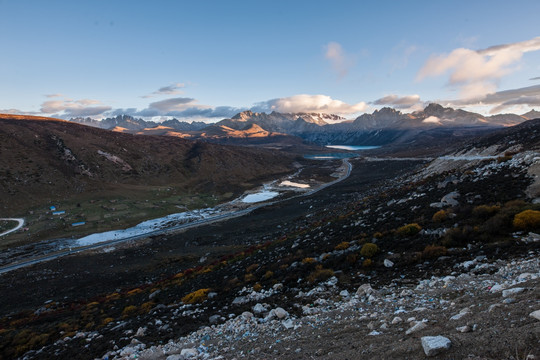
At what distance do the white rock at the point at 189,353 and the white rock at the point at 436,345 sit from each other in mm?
8229

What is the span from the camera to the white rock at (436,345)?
5.71 meters

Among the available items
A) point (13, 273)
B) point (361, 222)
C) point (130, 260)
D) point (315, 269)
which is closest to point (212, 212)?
point (130, 260)

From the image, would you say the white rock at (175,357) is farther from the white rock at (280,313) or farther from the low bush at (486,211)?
the low bush at (486,211)

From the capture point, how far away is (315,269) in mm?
17250

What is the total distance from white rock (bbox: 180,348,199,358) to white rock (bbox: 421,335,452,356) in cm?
823

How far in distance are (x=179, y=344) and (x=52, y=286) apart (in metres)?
35.7

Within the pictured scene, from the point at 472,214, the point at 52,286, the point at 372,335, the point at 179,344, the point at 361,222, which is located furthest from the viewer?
the point at 52,286

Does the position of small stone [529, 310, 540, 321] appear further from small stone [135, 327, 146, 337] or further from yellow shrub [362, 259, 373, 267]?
small stone [135, 327, 146, 337]

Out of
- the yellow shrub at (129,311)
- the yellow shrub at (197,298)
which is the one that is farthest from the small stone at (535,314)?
the yellow shrub at (129,311)

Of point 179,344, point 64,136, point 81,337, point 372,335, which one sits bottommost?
point 81,337

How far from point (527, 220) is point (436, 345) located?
1203cm

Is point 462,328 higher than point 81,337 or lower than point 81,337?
higher

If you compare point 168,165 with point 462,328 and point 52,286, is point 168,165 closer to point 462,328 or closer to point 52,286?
point 52,286

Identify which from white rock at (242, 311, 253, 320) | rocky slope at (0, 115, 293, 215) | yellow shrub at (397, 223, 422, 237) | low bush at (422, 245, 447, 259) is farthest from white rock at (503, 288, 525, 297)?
rocky slope at (0, 115, 293, 215)
